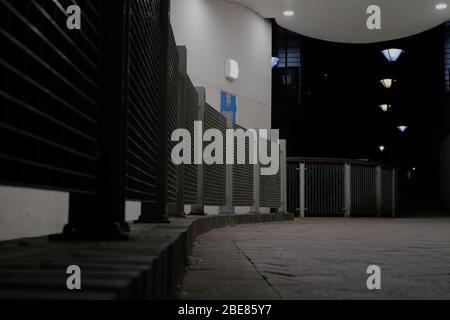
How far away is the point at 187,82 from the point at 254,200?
5.32 meters

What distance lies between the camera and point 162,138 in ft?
17.7

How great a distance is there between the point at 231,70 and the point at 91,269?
51.2 feet

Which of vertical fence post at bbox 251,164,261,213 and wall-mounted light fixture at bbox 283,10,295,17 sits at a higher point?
wall-mounted light fixture at bbox 283,10,295,17

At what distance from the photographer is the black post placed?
2.97m

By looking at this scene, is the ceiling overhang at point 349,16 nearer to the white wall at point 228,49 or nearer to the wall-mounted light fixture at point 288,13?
the wall-mounted light fixture at point 288,13

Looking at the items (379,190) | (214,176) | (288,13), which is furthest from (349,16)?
(214,176)

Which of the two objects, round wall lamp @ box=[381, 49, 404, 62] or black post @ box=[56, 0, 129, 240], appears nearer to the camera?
black post @ box=[56, 0, 129, 240]

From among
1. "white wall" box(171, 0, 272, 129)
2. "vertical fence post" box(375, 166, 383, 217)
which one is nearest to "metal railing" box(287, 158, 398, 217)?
"vertical fence post" box(375, 166, 383, 217)

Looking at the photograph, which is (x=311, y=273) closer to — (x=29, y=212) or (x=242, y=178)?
(x=29, y=212)

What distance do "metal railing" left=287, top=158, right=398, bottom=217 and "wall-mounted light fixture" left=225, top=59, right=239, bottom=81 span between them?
12.6ft

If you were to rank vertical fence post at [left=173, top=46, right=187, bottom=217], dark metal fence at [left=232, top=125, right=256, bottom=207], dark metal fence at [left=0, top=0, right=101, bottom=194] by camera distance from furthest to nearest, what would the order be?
1. dark metal fence at [left=232, top=125, right=256, bottom=207]
2. vertical fence post at [left=173, top=46, right=187, bottom=217]
3. dark metal fence at [left=0, top=0, right=101, bottom=194]

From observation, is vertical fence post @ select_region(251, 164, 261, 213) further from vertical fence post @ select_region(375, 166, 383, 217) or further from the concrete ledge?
the concrete ledge

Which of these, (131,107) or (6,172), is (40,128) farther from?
(131,107)
